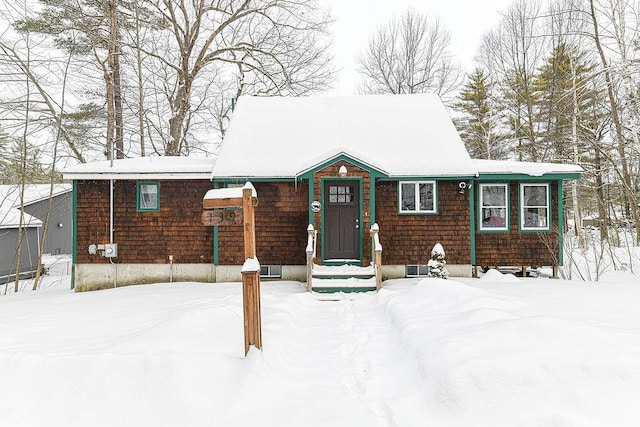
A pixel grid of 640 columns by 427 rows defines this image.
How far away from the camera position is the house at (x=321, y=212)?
387 inches

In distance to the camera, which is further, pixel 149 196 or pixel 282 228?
pixel 149 196

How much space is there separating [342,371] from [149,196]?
331 inches

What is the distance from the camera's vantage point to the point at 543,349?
3.51 meters

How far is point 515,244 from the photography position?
10.3 metres

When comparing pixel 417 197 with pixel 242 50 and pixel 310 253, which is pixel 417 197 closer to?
pixel 310 253

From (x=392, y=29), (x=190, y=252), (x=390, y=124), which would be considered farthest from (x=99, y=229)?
(x=392, y=29)

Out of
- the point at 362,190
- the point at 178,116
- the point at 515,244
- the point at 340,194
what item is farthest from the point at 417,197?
the point at 178,116

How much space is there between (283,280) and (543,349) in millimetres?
7301

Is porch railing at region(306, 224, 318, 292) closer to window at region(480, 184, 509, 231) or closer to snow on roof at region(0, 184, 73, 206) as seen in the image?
window at region(480, 184, 509, 231)

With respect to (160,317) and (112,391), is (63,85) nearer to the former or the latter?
(160,317)

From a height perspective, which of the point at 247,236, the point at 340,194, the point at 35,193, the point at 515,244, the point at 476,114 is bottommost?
the point at 515,244

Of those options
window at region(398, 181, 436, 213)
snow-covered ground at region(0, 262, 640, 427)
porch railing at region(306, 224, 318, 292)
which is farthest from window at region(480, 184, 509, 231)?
porch railing at region(306, 224, 318, 292)

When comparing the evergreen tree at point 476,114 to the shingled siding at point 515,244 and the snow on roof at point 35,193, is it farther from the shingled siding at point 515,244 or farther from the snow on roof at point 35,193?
the snow on roof at point 35,193

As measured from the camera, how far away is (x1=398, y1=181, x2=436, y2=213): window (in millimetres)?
10078
